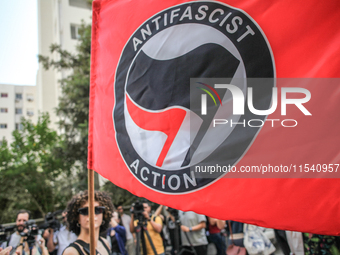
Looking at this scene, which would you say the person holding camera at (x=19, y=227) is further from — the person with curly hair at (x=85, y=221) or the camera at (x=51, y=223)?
the person with curly hair at (x=85, y=221)

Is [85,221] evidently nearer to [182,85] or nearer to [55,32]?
[182,85]

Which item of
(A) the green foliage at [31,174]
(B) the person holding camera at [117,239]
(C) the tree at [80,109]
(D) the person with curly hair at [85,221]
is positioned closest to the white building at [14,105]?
(A) the green foliage at [31,174]

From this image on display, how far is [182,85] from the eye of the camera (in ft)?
6.08

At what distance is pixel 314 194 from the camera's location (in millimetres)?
1471

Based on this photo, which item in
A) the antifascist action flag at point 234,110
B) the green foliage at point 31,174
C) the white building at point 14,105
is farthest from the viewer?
the white building at point 14,105

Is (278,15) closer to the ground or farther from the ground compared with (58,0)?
closer to the ground

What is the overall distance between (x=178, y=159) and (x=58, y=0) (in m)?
26.7

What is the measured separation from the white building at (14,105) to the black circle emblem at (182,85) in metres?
39.0

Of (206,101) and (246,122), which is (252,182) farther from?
(206,101)

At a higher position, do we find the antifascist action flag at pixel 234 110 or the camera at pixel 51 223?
the antifascist action flag at pixel 234 110


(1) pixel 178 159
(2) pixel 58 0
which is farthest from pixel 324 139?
(2) pixel 58 0

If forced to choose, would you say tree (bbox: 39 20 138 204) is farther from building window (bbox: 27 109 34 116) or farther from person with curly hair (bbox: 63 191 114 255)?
building window (bbox: 27 109 34 116)

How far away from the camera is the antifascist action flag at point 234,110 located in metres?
1.49

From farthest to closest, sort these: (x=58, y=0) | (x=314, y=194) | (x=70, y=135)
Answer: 1. (x=58, y=0)
2. (x=70, y=135)
3. (x=314, y=194)
